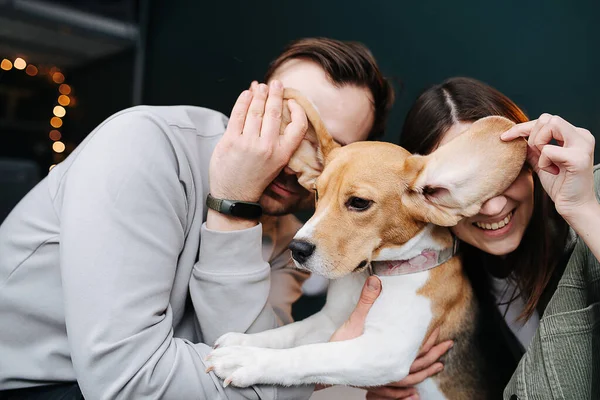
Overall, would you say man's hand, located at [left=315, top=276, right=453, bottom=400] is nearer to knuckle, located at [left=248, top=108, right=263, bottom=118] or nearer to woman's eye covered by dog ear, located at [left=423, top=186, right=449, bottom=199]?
woman's eye covered by dog ear, located at [left=423, top=186, right=449, bottom=199]

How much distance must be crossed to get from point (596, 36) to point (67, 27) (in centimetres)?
373

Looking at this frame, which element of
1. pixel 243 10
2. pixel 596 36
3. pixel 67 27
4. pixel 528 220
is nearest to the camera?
pixel 528 220

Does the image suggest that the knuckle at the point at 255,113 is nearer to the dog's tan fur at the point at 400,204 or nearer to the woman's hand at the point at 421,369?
the dog's tan fur at the point at 400,204

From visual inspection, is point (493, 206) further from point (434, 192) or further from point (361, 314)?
point (361, 314)

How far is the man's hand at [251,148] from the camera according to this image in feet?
4.83

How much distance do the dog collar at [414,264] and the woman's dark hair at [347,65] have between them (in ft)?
1.95

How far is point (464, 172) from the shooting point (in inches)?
54.8

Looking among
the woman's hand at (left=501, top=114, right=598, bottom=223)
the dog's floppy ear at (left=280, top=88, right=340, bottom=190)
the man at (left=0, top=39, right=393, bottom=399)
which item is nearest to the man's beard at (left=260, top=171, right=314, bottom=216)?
the dog's floppy ear at (left=280, top=88, right=340, bottom=190)

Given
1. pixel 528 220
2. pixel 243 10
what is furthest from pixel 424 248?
pixel 243 10

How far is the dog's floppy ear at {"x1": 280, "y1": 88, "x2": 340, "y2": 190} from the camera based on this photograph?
1602 millimetres

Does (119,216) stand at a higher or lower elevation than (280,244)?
higher

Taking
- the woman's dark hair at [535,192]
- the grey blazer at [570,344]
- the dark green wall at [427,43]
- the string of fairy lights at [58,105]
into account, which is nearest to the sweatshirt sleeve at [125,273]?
the grey blazer at [570,344]

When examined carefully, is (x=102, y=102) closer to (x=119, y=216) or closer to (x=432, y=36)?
(x=432, y=36)

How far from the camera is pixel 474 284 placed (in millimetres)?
1898
